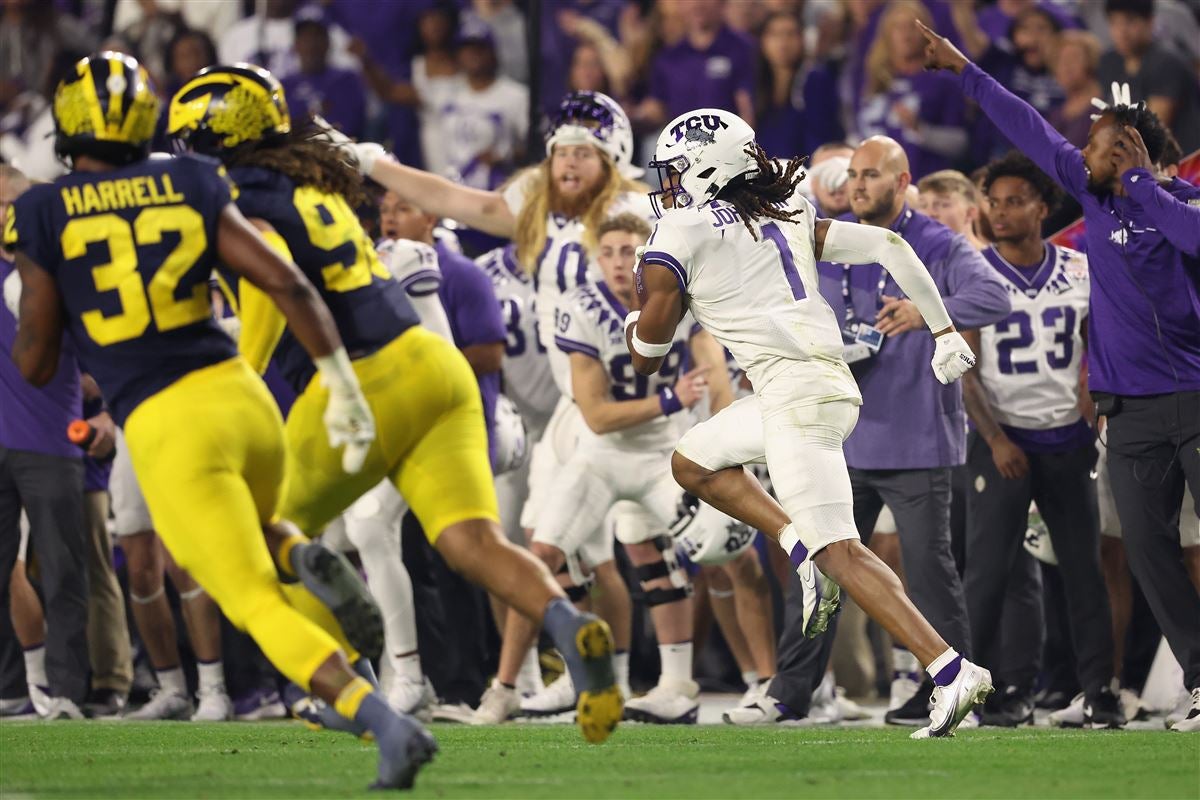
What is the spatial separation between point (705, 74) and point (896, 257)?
17.9ft

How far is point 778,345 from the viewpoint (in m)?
6.37

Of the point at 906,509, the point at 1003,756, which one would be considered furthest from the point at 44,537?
the point at 1003,756

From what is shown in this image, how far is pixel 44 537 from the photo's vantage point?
27.6ft

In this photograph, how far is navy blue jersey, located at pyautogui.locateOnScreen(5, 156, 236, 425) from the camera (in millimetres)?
5039

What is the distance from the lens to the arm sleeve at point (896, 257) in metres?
6.46

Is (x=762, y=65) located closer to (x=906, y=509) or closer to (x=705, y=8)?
(x=705, y=8)

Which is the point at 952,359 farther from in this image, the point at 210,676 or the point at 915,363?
the point at 210,676

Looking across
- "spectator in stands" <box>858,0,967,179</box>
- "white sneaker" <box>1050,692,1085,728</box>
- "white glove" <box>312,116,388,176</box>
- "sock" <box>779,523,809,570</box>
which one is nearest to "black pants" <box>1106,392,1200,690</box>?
"white sneaker" <box>1050,692,1085,728</box>

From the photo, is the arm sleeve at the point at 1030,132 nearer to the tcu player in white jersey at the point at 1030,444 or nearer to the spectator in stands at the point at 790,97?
the tcu player in white jersey at the point at 1030,444

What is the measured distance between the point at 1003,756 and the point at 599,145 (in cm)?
382

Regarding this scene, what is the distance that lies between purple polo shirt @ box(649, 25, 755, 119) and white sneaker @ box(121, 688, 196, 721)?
4.93 m

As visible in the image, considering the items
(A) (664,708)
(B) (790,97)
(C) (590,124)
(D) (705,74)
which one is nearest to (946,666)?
(A) (664,708)

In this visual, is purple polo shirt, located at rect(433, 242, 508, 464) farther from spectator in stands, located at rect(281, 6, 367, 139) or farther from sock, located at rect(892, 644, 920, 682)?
spectator in stands, located at rect(281, 6, 367, 139)

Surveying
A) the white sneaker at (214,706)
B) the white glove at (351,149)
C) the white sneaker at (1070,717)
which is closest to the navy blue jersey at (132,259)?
the white glove at (351,149)
